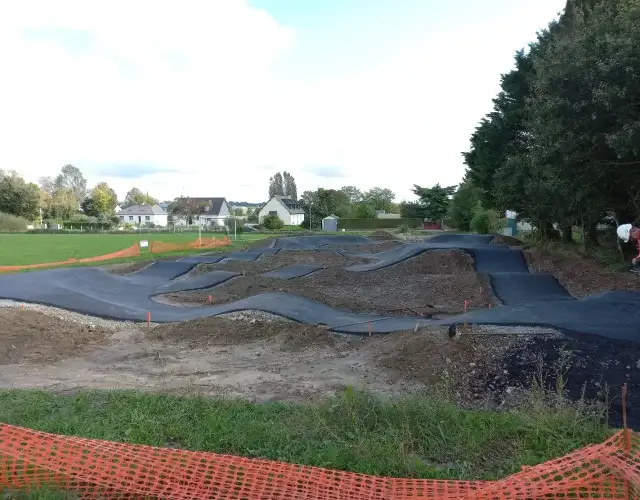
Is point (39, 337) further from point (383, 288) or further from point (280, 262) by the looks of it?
point (280, 262)

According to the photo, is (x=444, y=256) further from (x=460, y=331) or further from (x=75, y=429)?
(x=75, y=429)

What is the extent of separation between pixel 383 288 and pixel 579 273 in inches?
258

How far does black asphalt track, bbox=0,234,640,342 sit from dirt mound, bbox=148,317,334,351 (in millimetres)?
590

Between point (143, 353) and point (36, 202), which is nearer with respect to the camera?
point (143, 353)

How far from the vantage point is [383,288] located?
16266 mm

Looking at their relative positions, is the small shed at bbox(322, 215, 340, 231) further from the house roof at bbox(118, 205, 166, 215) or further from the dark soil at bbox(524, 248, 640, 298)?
the house roof at bbox(118, 205, 166, 215)

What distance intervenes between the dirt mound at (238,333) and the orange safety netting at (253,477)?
5.55m

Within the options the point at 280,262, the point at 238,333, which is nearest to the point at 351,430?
the point at 238,333

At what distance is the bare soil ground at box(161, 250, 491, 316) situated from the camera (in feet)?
43.0

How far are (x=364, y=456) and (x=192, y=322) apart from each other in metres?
7.23


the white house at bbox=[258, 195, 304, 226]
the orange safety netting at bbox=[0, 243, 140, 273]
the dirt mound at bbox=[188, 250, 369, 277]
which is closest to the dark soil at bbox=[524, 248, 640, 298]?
the dirt mound at bbox=[188, 250, 369, 277]

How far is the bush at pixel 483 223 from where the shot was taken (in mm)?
44362

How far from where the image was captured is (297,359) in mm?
8477

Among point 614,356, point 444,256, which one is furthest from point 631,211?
point 614,356
